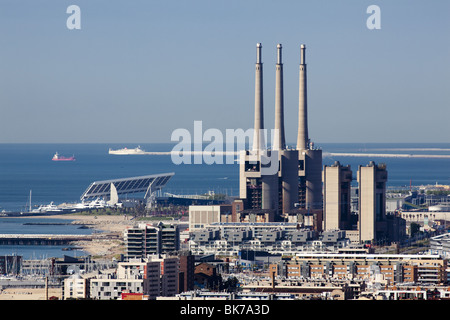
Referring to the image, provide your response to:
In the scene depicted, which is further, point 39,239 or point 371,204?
point 39,239

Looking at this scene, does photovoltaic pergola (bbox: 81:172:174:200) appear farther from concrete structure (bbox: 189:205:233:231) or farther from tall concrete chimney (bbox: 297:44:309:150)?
concrete structure (bbox: 189:205:233:231)

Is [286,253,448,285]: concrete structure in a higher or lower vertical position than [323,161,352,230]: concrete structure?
lower

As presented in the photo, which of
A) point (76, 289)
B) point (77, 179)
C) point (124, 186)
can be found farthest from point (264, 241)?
point (77, 179)


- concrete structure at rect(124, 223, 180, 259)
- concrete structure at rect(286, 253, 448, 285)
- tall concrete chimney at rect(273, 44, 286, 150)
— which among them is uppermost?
tall concrete chimney at rect(273, 44, 286, 150)

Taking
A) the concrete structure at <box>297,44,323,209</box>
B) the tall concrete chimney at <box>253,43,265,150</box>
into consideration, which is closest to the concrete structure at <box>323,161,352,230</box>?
the concrete structure at <box>297,44,323,209</box>

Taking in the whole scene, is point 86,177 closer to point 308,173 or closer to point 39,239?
point 308,173
